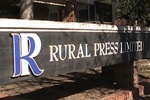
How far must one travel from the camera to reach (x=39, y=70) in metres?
5.91

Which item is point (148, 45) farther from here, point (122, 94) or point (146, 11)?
point (146, 11)

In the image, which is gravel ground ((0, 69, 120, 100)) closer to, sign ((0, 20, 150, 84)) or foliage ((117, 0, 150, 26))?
sign ((0, 20, 150, 84))

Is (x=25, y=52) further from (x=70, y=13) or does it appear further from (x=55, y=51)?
(x=70, y=13)

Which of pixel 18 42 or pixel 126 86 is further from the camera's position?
pixel 126 86

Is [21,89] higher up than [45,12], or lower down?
lower down

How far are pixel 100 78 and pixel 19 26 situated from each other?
649cm

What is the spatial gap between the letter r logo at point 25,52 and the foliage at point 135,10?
27.3ft

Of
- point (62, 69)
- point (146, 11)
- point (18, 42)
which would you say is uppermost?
point (146, 11)

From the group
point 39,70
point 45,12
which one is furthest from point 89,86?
point 45,12

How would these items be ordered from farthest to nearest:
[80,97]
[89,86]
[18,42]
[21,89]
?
[89,86] → [21,89] → [80,97] → [18,42]

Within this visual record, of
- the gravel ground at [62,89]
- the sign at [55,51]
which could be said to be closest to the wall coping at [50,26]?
the sign at [55,51]

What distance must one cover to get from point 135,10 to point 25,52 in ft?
34.6

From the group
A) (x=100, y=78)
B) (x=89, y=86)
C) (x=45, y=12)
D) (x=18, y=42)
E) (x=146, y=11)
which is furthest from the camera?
(x=45, y=12)

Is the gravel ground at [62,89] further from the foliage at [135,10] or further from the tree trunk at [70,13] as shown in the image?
the foliage at [135,10]
